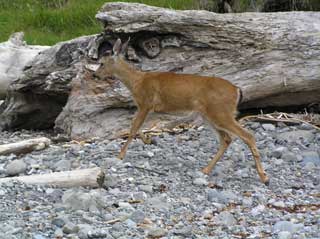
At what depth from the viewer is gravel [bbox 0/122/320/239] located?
7895 millimetres

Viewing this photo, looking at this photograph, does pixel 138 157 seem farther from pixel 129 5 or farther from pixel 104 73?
pixel 129 5

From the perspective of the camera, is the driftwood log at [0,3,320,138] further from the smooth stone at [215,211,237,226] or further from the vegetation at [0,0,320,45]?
the vegetation at [0,0,320,45]

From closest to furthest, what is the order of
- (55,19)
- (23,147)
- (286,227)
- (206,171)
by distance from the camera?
(286,227) < (206,171) < (23,147) < (55,19)

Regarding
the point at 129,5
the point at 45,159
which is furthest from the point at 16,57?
the point at 45,159

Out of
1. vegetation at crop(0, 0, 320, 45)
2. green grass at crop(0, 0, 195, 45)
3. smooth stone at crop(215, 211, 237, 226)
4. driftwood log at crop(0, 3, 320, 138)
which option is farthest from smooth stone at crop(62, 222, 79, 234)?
green grass at crop(0, 0, 195, 45)

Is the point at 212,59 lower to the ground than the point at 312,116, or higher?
higher

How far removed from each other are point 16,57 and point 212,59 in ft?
10.6

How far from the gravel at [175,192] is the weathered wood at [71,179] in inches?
3.4

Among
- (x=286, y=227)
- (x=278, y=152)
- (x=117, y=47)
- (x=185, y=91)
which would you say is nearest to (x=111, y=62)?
(x=117, y=47)

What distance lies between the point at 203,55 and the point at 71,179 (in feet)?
10.4

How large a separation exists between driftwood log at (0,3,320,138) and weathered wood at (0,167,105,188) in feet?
Answer: 8.05

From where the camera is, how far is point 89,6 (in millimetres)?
20266

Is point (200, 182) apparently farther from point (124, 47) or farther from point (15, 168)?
point (124, 47)

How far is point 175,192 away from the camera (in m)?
9.03
